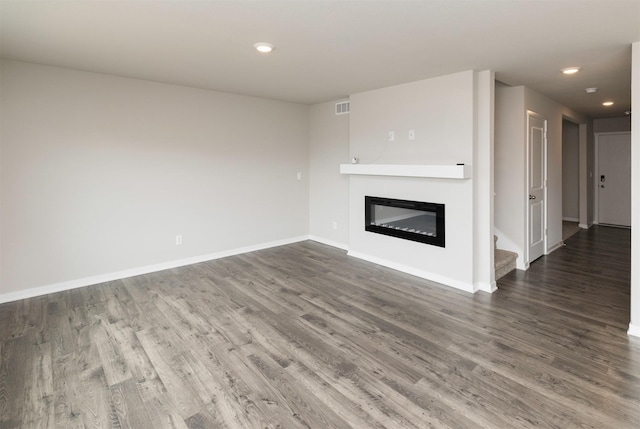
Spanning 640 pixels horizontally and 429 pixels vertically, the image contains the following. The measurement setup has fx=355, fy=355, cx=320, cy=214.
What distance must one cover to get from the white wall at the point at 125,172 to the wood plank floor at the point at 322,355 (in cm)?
51

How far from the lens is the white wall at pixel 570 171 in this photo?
7.77 metres

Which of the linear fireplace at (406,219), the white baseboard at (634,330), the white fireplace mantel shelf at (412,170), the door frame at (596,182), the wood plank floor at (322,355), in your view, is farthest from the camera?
the door frame at (596,182)

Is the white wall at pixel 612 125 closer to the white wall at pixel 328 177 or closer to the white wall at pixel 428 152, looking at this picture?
the white wall at pixel 428 152

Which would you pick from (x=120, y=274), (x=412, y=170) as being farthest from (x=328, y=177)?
(x=120, y=274)

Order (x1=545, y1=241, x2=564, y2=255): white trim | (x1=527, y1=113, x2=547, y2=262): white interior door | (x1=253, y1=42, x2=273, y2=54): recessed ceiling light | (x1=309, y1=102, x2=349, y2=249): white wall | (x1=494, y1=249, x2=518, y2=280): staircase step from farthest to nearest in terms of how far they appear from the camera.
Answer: (x1=309, y1=102, x2=349, y2=249): white wall
(x1=545, y1=241, x2=564, y2=255): white trim
(x1=527, y1=113, x2=547, y2=262): white interior door
(x1=494, y1=249, x2=518, y2=280): staircase step
(x1=253, y1=42, x2=273, y2=54): recessed ceiling light

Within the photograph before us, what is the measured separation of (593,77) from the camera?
12.9 ft

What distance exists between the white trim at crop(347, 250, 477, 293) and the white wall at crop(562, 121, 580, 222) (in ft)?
18.1


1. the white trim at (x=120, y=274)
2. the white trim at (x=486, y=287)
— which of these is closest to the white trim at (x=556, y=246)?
the white trim at (x=486, y=287)

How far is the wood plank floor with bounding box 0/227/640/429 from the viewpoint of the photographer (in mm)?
1965

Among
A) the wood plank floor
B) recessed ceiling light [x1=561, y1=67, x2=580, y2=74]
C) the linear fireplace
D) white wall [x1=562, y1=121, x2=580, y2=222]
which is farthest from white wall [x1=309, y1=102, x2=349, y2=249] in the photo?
white wall [x1=562, y1=121, x2=580, y2=222]

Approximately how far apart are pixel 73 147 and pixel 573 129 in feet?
30.0

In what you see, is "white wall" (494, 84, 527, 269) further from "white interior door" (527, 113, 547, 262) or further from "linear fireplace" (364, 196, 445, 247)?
"linear fireplace" (364, 196, 445, 247)

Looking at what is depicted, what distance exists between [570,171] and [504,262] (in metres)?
5.19

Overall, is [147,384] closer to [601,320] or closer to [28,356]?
[28,356]
